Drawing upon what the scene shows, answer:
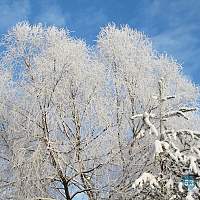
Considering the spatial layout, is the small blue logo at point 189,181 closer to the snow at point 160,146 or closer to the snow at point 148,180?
the snow at point 148,180

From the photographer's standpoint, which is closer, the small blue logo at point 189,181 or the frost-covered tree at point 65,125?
the small blue logo at point 189,181

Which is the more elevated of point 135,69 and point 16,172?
point 135,69

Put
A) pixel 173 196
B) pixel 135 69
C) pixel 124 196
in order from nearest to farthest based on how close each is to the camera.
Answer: pixel 173 196 → pixel 124 196 → pixel 135 69

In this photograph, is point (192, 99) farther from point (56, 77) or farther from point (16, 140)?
point (16, 140)

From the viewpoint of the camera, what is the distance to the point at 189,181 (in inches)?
328

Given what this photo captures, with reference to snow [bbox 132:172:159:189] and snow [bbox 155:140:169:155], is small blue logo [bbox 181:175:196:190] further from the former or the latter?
snow [bbox 155:140:169:155]

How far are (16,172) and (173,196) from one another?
5703 mm

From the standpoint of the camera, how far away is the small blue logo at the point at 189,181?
328 inches

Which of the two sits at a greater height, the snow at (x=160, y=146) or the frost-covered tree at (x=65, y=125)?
the frost-covered tree at (x=65, y=125)

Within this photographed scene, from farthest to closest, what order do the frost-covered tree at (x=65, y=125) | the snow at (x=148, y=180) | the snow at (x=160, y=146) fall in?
the frost-covered tree at (x=65, y=125) → the snow at (x=148, y=180) → the snow at (x=160, y=146)

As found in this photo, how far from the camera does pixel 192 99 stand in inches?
651

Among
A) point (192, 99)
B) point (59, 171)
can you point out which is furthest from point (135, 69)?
point (59, 171)

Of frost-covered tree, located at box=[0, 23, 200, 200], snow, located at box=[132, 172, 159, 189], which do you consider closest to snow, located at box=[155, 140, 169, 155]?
snow, located at box=[132, 172, 159, 189]

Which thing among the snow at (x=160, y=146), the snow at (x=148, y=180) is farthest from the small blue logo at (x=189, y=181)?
the snow at (x=160, y=146)
